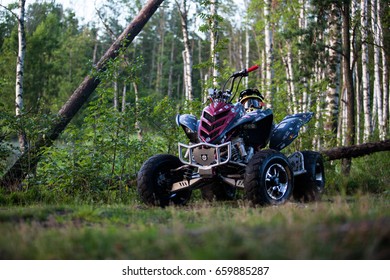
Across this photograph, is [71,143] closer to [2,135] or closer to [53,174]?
[53,174]

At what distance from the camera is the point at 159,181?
8016 mm

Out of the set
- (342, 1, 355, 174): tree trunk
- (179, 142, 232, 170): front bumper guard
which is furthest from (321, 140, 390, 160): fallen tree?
(179, 142, 232, 170): front bumper guard

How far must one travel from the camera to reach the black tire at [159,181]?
25.5ft

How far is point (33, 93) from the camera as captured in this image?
120 feet

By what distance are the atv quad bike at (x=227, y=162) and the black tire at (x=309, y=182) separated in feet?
0.06

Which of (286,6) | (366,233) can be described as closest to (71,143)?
(366,233)

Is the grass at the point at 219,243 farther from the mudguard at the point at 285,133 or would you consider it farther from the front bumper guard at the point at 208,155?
the mudguard at the point at 285,133

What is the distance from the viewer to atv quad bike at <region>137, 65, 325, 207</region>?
7.24 meters

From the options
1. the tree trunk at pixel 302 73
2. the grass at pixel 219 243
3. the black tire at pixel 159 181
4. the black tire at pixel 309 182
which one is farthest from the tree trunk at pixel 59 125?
the grass at pixel 219 243

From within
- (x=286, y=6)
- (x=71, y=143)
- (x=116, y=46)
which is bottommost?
(x=71, y=143)

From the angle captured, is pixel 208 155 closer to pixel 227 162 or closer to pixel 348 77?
pixel 227 162

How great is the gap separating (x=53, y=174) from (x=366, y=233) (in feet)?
25.5

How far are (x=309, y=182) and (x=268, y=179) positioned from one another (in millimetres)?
Result: 1634

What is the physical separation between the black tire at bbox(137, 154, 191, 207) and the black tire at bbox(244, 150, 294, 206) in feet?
5.01
